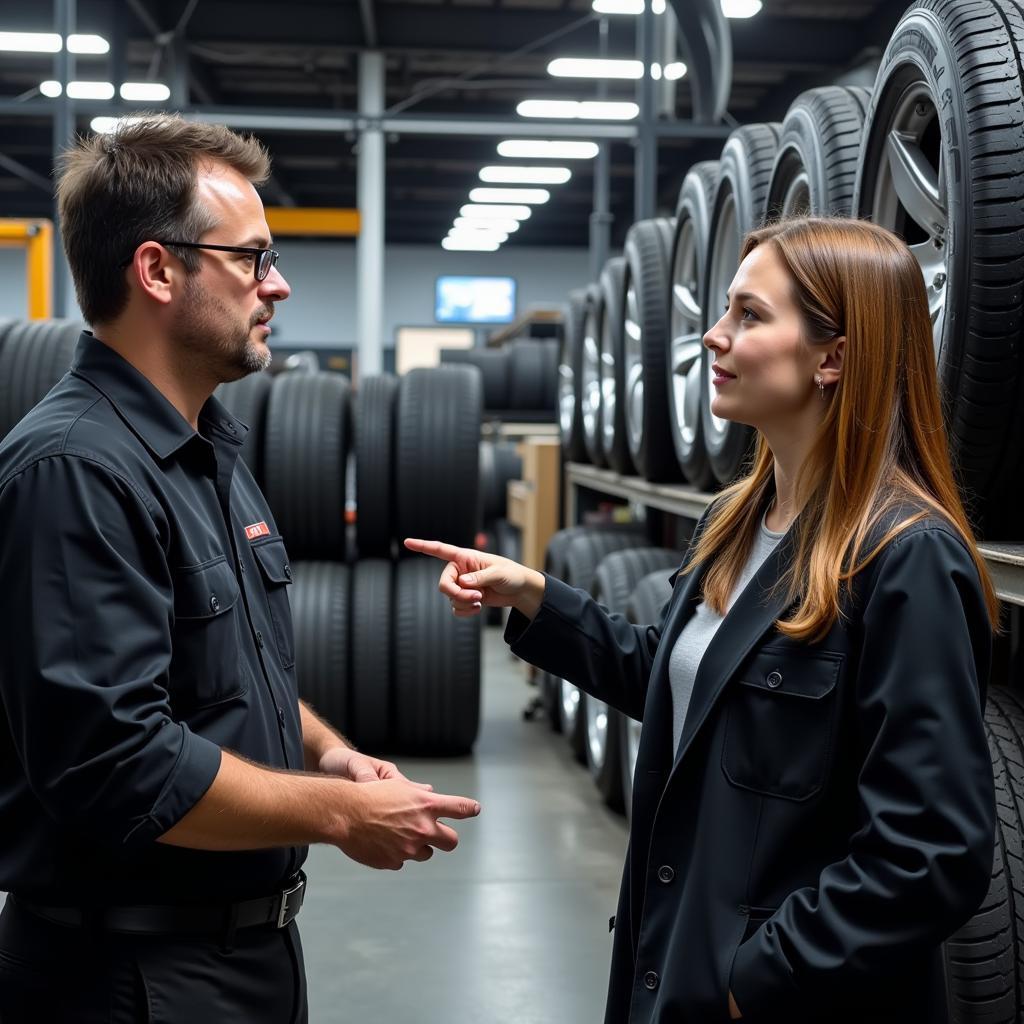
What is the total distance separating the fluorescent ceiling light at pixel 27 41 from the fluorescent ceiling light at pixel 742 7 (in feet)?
23.2

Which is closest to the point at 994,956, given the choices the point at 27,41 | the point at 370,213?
the point at 370,213

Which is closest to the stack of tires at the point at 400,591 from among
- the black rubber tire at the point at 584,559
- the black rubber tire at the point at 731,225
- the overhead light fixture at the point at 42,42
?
the black rubber tire at the point at 584,559

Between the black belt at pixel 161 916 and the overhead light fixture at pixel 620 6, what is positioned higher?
the overhead light fixture at pixel 620 6

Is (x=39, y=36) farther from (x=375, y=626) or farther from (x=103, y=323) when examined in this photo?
(x=103, y=323)

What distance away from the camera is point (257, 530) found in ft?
6.14

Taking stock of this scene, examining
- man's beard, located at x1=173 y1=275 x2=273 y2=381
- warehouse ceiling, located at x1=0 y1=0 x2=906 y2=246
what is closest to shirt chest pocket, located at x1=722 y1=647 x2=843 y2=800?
man's beard, located at x1=173 y1=275 x2=273 y2=381

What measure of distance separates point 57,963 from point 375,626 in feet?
12.2

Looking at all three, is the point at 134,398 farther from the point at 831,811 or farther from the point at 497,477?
the point at 497,477

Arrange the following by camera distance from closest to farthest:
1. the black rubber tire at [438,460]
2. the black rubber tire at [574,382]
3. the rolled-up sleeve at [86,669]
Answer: the rolled-up sleeve at [86,669] → the black rubber tire at [438,460] → the black rubber tire at [574,382]

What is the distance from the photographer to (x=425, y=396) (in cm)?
560

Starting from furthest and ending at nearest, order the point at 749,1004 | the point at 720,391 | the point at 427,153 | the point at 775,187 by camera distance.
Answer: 1. the point at 427,153
2. the point at 775,187
3. the point at 720,391
4. the point at 749,1004

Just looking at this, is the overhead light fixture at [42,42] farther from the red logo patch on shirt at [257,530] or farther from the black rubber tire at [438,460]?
the red logo patch on shirt at [257,530]

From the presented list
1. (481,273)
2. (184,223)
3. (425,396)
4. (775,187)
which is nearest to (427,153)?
(481,273)

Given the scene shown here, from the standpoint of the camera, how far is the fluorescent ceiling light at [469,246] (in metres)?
25.6
